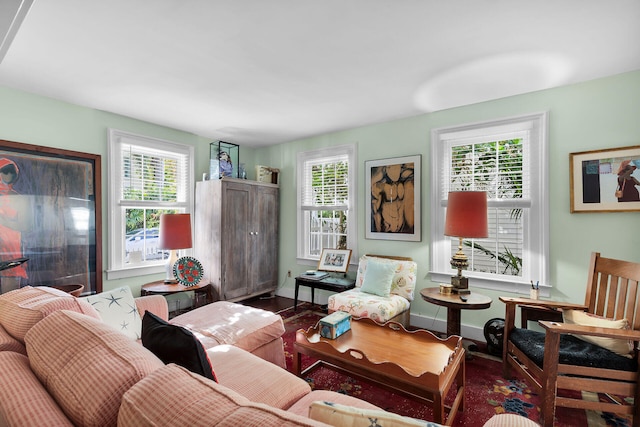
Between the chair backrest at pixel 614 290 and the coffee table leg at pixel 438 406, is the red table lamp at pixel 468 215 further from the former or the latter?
the coffee table leg at pixel 438 406

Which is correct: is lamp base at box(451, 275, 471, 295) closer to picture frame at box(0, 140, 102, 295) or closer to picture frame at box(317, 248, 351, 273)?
picture frame at box(317, 248, 351, 273)

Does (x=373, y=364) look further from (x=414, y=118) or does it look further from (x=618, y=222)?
(x=414, y=118)

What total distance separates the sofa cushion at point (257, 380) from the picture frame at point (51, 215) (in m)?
2.34

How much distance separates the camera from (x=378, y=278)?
3.34 metres

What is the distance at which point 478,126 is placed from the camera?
320cm

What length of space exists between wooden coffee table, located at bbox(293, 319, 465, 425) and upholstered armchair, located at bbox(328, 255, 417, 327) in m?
0.51

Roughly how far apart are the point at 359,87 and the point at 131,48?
5.98 ft

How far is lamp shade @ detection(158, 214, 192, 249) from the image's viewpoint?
11.2 ft

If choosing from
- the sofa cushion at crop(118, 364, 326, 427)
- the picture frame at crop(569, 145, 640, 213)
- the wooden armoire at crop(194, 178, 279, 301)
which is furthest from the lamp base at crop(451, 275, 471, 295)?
the wooden armoire at crop(194, 178, 279, 301)

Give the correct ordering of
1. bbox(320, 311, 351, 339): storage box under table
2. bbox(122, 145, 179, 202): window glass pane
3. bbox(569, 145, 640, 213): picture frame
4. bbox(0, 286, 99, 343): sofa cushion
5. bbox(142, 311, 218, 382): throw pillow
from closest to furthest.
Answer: bbox(142, 311, 218, 382): throw pillow < bbox(0, 286, 99, 343): sofa cushion < bbox(320, 311, 351, 339): storage box under table < bbox(569, 145, 640, 213): picture frame < bbox(122, 145, 179, 202): window glass pane

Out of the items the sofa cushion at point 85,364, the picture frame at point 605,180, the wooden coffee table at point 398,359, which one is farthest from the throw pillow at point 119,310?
the picture frame at point 605,180

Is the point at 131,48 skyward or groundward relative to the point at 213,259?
skyward

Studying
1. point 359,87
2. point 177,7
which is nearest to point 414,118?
point 359,87

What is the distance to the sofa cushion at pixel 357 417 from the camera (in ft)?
2.23
